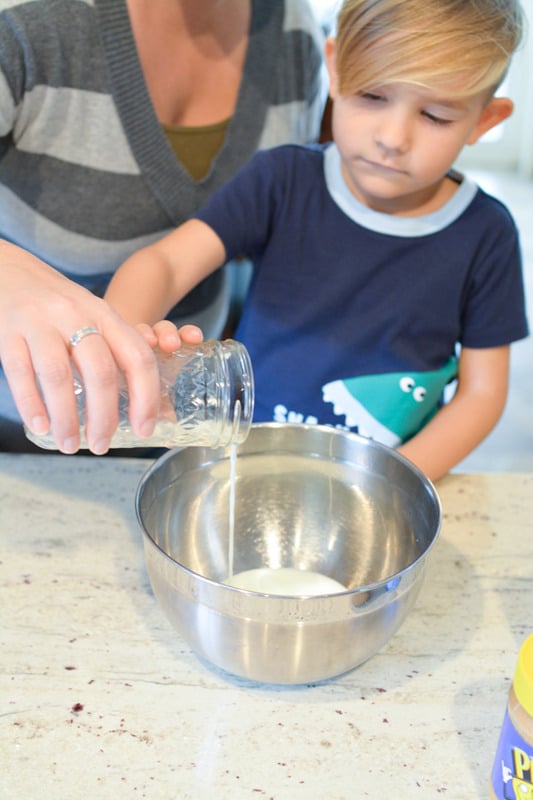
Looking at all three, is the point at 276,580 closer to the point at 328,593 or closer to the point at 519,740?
the point at 328,593

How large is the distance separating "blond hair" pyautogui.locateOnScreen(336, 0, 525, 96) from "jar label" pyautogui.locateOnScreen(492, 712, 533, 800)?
2.30ft

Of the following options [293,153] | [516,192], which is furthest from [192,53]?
[516,192]

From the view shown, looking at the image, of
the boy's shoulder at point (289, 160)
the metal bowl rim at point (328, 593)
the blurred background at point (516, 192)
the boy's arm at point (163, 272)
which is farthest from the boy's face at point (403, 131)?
the blurred background at point (516, 192)

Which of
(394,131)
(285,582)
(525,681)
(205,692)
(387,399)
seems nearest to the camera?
(525,681)

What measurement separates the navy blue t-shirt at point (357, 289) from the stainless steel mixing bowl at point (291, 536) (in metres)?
0.31

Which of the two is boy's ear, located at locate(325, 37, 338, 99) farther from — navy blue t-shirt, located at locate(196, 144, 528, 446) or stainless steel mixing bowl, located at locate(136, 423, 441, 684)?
stainless steel mixing bowl, located at locate(136, 423, 441, 684)

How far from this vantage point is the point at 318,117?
1501 millimetres

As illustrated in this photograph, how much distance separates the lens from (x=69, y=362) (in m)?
0.65

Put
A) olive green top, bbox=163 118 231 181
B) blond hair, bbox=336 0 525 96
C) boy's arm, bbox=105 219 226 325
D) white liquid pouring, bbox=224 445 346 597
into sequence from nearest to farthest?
white liquid pouring, bbox=224 445 346 597, blond hair, bbox=336 0 525 96, boy's arm, bbox=105 219 226 325, olive green top, bbox=163 118 231 181

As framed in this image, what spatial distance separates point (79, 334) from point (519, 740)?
415 mm

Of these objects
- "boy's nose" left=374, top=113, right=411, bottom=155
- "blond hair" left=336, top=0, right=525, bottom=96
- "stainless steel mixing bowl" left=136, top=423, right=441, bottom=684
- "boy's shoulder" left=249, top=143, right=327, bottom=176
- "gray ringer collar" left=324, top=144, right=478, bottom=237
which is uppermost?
"blond hair" left=336, top=0, right=525, bottom=96

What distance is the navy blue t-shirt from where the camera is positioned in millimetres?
1194

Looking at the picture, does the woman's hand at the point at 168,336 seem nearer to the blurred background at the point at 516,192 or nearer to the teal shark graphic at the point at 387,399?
the teal shark graphic at the point at 387,399

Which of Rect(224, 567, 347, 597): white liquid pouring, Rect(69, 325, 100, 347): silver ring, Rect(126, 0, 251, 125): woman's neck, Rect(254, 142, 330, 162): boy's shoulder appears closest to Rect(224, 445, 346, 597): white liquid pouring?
Rect(224, 567, 347, 597): white liquid pouring
